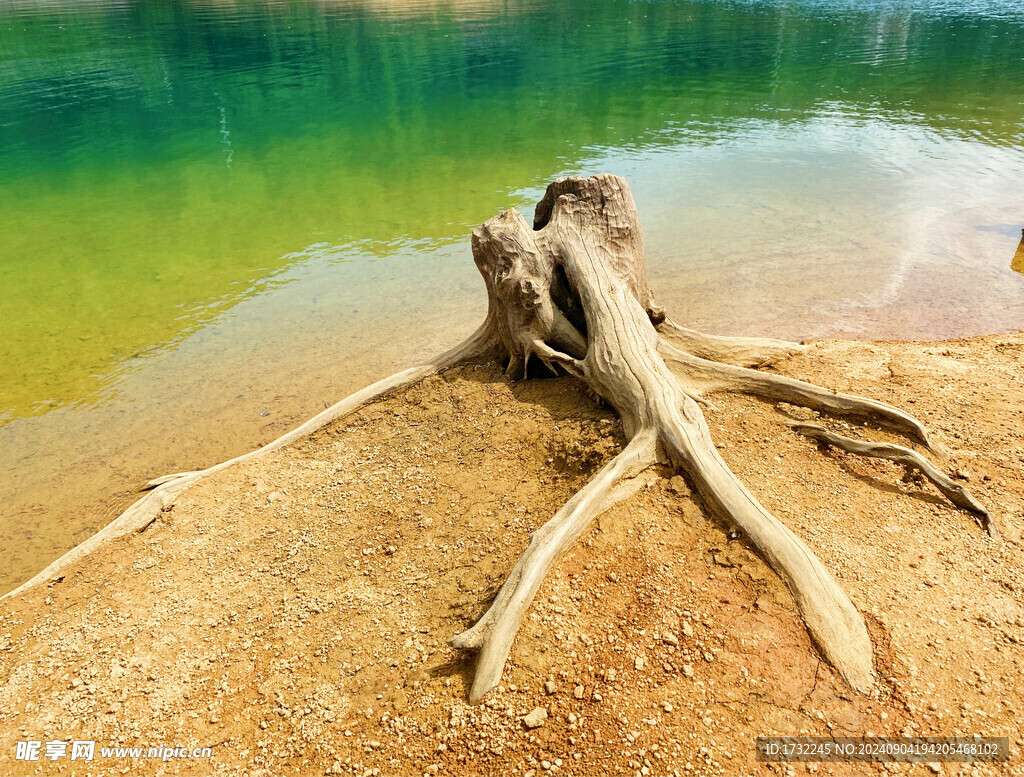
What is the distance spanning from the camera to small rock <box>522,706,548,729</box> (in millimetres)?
3426

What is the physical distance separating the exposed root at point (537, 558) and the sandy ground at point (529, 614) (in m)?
0.10

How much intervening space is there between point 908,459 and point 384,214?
1224cm

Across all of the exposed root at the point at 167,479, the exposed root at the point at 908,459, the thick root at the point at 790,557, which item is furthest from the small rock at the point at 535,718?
the exposed root at the point at 167,479

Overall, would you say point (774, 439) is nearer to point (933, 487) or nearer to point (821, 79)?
point (933, 487)

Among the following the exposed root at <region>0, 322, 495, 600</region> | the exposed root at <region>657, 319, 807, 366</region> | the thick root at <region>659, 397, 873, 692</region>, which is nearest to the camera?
the thick root at <region>659, 397, 873, 692</region>

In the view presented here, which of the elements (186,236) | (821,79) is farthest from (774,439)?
(821,79)

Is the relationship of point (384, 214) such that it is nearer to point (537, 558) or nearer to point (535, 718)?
point (537, 558)

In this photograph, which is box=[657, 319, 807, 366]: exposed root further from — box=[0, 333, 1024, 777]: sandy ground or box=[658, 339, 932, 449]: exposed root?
box=[0, 333, 1024, 777]: sandy ground

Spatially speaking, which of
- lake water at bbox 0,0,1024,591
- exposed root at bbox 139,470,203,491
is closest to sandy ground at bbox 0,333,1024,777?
exposed root at bbox 139,470,203,491

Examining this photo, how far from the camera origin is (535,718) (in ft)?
11.3

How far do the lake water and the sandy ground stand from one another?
206cm

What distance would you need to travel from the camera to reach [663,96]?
25562 millimetres

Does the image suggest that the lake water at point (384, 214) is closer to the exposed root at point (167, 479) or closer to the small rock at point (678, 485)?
the exposed root at point (167, 479)

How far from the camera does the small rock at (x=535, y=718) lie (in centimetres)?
343
